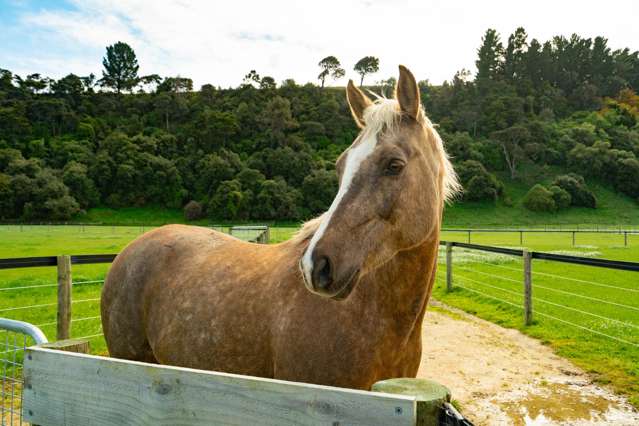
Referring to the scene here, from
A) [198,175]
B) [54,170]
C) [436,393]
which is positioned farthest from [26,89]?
[436,393]

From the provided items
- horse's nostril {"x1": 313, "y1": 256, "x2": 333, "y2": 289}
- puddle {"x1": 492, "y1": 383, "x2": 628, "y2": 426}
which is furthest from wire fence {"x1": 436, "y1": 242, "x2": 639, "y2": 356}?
horse's nostril {"x1": 313, "y1": 256, "x2": 333, "y2": 289}

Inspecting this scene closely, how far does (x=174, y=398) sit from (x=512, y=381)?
15.8 ft

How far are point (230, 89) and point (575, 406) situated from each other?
104 m

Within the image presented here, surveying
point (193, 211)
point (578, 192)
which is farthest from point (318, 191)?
point (578, 192)

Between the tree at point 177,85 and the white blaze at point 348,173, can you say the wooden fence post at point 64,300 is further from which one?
the tree at point 177,85

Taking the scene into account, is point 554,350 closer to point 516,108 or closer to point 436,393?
point 436,393

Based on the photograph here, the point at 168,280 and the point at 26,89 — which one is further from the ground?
the point at 26,89

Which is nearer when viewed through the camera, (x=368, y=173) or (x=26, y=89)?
(x=368, y=173)

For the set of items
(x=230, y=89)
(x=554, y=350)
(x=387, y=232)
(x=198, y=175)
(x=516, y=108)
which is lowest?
(x=554, y=350)

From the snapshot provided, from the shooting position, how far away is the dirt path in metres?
3.91

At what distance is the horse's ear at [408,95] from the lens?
2225 millimetres

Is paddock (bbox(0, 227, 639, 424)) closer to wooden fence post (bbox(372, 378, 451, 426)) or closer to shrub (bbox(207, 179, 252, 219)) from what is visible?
wooden fence post (bbox(372, 378, 451, 426))

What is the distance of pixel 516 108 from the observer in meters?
85.0

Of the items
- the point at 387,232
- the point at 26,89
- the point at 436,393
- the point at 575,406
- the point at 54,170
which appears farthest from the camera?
the point at 26,89
